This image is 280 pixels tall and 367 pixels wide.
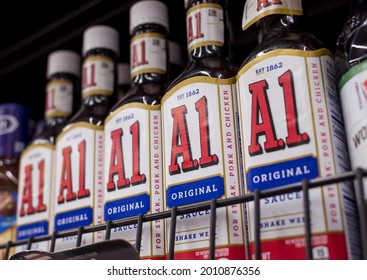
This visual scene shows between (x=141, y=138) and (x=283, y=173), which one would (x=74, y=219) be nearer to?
(x=141, y=138)

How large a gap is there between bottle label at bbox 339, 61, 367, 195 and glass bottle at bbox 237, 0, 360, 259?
2 cm

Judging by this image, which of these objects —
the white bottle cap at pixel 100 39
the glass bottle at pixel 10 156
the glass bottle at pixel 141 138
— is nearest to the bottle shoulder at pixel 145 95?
the glass bottle at pixel 141 138

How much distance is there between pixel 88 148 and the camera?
2.60ft

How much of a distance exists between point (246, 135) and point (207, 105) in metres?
0.07

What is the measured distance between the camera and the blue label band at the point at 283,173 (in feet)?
1.80

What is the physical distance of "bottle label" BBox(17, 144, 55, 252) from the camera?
33.6 inches

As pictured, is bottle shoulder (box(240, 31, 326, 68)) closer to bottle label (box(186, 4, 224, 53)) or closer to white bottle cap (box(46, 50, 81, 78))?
bottle label (box(186, 4, 224, 53))

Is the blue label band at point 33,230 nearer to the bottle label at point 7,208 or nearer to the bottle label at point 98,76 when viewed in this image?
the bottle label at point 7,208

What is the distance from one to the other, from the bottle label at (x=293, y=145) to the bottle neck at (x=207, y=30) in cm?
10

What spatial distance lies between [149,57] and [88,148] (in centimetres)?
17

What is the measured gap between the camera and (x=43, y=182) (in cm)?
87
